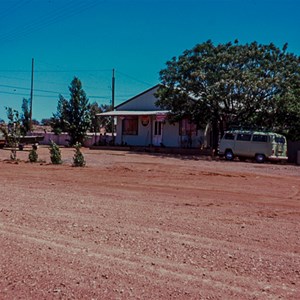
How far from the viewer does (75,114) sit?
38656 mm

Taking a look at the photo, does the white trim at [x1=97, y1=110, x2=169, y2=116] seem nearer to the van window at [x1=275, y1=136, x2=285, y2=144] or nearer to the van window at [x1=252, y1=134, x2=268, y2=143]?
the van window at [x1=252, y1=134, x2=268, y2=143]

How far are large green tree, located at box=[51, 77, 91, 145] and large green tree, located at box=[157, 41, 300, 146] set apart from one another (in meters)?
11.9

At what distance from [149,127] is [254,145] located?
1211cm

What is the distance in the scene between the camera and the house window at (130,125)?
115 feet

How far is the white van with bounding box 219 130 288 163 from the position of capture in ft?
77.6

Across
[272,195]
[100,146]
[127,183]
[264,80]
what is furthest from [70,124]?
[272,195]

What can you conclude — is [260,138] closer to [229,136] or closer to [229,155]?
[229,136]

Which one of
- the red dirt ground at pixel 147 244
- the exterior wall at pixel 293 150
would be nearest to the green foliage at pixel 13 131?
the red dirt ground at pixel 147 244

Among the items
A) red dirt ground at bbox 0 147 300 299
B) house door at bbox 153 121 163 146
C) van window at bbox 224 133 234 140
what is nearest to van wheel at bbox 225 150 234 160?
van window at bbox 224 133 234 140

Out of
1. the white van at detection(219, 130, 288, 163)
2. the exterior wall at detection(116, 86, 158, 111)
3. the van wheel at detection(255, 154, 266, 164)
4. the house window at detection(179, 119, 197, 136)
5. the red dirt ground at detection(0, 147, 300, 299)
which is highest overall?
the exterior wall at detection(116, 86, 158, 111)

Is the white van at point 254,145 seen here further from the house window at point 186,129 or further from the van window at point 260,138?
the house window at point 186,129

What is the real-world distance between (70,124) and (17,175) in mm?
24460

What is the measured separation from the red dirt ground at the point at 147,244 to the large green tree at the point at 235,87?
15.7m

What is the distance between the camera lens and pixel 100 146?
35750mm
